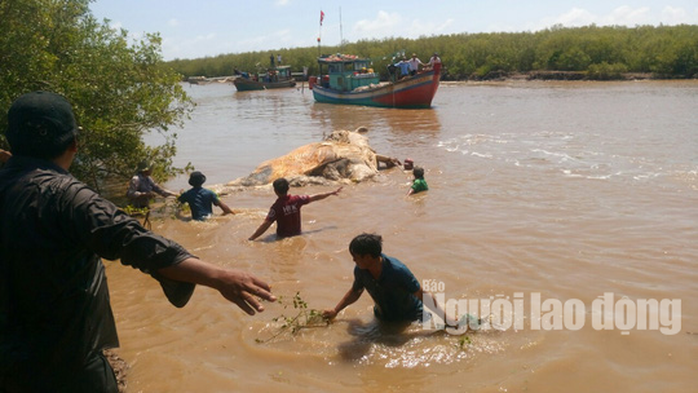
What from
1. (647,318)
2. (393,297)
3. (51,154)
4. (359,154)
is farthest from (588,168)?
(51,154)

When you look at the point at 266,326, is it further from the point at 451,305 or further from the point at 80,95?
the point at 80,95

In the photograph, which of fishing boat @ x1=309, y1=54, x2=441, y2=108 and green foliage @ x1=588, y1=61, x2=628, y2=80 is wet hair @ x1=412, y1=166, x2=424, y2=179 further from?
green foliage @ x1=588, y1=61, x2=628, y2=80

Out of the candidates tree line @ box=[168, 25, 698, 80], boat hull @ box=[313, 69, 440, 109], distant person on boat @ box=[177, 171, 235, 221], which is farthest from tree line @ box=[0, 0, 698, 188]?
tree line @ box=[168, 25, 698, 80]

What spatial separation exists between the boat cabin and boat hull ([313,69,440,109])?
0.72m

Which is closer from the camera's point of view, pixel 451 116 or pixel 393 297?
pixel 393 297

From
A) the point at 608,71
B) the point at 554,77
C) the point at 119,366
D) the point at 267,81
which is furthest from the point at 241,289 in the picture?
the point at 267,81

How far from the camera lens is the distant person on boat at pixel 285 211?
6.71m

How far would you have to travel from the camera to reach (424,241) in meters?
6.78

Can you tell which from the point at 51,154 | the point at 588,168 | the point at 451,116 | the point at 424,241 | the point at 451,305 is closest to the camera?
the point at 51,154

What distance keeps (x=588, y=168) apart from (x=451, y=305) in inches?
305

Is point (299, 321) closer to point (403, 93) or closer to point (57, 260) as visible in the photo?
point (57, 260)

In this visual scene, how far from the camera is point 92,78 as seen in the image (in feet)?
27.3

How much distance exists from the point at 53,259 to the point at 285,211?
4969 mm

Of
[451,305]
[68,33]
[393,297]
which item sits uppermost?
[68,33]
